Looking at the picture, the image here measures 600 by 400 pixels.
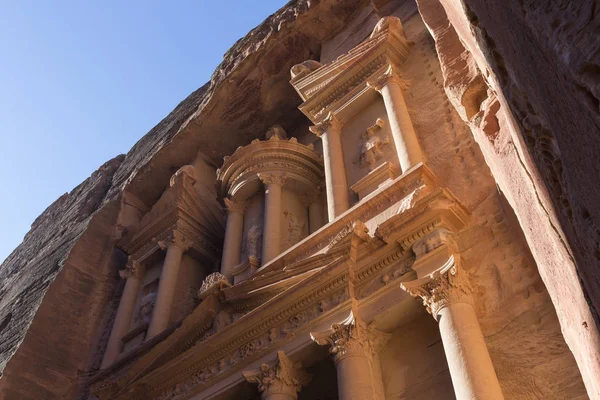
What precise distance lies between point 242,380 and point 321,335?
1.15 metres

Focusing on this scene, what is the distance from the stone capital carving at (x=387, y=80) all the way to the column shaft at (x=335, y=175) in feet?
2.95

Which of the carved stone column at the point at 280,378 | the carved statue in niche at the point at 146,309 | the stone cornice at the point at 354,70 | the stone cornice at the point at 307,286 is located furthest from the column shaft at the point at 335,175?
the carved statue in niche at the point at 146,309

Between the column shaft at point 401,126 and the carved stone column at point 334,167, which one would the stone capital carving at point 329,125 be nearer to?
the carved stone column at point 334,167

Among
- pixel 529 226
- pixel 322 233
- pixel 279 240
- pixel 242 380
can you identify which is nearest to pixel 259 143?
pixel 279 240

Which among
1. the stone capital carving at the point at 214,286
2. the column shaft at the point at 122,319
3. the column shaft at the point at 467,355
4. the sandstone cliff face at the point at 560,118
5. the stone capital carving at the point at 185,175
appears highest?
the stone capital carving at the point at 185,175

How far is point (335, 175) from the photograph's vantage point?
830 centimetres

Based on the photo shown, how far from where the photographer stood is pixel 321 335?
19.0 feet

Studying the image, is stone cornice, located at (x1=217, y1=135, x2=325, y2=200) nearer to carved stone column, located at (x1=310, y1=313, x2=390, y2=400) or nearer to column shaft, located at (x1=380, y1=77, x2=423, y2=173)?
column shaft, located at (x1=380, y1=77, x2=423, y2=173)

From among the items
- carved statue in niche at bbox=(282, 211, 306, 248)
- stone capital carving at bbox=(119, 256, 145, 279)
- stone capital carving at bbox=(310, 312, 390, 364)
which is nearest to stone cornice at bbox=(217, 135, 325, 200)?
carved statue in niche at bbox=(282, 211, 306, 248)

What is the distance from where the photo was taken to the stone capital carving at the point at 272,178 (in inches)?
392

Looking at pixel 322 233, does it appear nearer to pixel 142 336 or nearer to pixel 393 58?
pixel 393 58

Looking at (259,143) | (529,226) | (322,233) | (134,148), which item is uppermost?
(134,148)

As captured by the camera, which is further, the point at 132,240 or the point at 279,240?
the point at 132,240

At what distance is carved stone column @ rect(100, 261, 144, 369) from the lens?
397 inches
